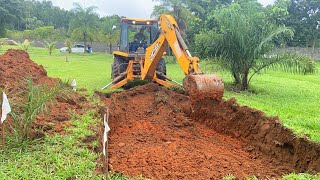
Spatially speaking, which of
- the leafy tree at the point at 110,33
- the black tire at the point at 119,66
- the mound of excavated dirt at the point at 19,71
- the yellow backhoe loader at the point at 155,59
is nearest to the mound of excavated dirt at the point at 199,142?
the yellow backhoe loader at the point at 155,59

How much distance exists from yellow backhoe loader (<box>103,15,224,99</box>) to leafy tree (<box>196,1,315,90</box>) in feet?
6.32

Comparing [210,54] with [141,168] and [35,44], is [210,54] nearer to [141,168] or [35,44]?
[141,168]

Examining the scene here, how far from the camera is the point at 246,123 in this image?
7.27 m

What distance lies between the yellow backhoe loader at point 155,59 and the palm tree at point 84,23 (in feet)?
107

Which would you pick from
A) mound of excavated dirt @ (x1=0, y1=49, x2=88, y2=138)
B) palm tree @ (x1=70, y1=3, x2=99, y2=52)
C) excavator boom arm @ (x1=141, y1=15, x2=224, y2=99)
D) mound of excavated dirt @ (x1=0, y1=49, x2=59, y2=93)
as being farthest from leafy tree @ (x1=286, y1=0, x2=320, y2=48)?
mound of excavated dirt @ (x1=0, y1=49, x2=88, y2=138)

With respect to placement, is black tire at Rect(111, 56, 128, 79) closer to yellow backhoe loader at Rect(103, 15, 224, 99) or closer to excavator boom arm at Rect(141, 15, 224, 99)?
yellow backhoe loader at Rect(103, 15, 224, 99)

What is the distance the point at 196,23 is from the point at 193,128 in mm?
24448

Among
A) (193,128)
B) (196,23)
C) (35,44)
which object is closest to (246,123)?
(193,128)

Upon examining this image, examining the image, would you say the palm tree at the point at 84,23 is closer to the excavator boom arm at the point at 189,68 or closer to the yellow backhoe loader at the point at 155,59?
the yellow backhoe loader at the point at 155,59

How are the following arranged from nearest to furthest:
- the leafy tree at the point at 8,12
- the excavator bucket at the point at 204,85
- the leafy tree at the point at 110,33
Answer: the excavator bucket at the point at 204,85 → the leafy tree at the point at 110,33 → the leafy tree at the point at 8,12

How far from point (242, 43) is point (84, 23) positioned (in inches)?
1423

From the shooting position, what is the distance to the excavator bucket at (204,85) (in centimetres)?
741

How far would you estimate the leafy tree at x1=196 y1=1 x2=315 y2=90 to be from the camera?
38.1ft

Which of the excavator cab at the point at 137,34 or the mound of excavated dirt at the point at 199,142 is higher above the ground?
the excavator cab at the point at 137,34
